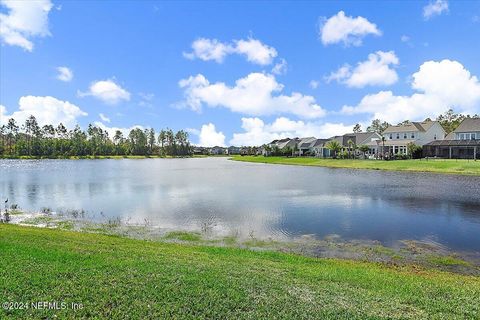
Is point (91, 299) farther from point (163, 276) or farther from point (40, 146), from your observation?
point (40, 146)

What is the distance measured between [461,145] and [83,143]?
442ft

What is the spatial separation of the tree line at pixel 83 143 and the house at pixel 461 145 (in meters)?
127

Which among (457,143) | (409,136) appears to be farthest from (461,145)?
(409,136)

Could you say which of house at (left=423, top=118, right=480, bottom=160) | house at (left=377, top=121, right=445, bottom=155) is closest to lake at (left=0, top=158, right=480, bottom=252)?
house at (left=423, top=118, right=480, bottom=160)

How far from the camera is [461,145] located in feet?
215

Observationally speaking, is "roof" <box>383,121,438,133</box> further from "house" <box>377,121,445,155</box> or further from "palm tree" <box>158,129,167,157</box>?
"palm tree" <box>158,129,167,157</box>

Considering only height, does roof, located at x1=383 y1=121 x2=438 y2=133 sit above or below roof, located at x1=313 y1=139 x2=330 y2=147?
above

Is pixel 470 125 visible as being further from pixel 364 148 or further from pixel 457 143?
pixel 364 148

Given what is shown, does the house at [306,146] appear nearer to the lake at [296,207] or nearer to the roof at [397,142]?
the roof at [397,142]

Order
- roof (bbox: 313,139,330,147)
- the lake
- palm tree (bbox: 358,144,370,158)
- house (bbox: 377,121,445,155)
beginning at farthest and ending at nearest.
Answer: roof (bbox: 313,139,330,147), palm tree (bbox: 358,144,370,158), house (bbox: 377,121,445,155), the lake

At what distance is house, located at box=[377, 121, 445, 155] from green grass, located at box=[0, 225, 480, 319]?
7266 centimetres

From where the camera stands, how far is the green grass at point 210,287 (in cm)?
700

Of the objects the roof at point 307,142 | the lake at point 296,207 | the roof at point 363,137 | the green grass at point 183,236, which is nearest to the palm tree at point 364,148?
the roof at point 363,137

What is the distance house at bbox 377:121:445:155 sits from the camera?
7575cm
